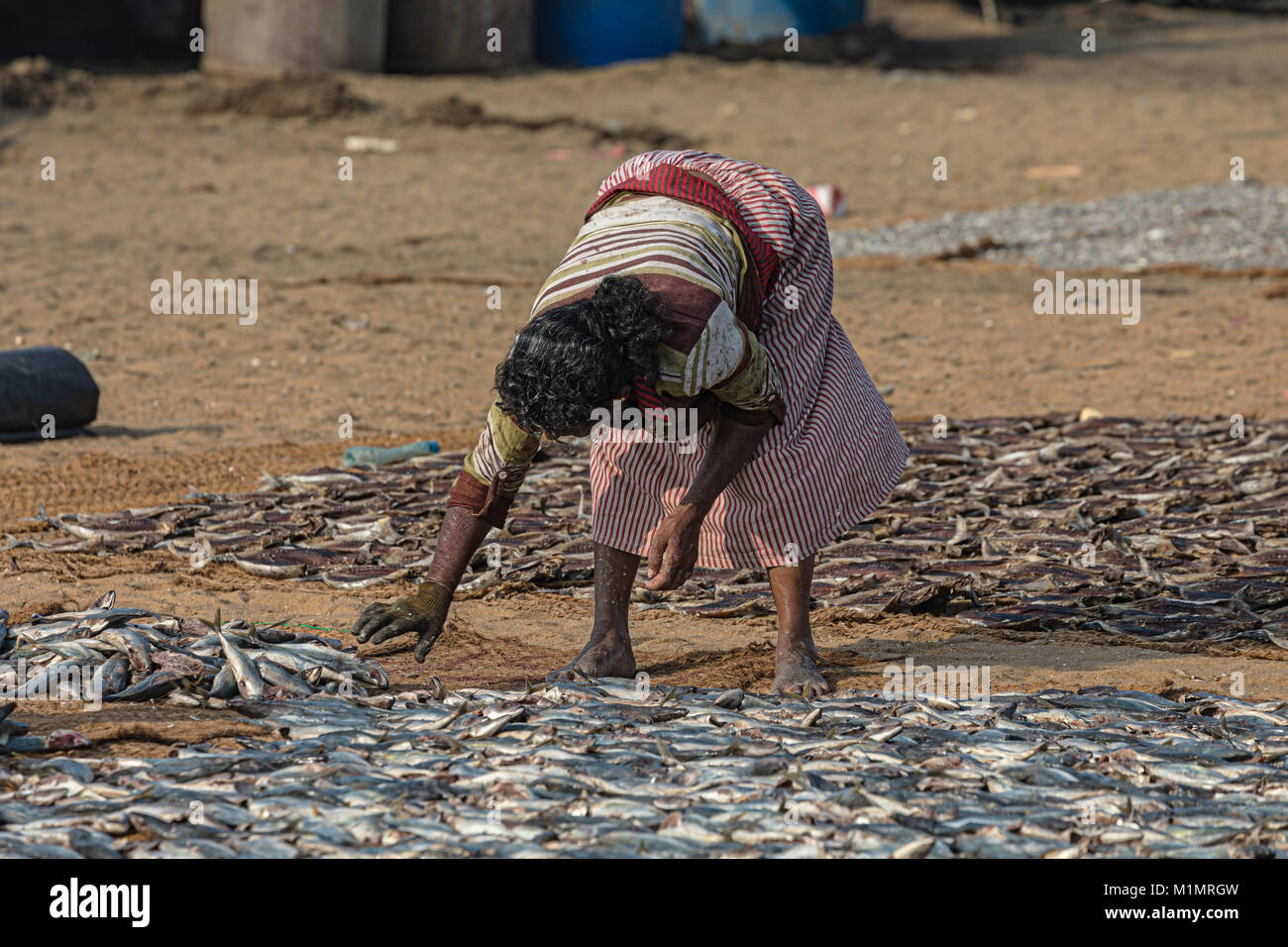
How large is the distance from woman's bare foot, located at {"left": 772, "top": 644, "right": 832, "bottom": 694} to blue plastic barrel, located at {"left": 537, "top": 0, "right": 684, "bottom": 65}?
14.0m

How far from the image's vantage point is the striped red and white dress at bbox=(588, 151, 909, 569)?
11.8 ft

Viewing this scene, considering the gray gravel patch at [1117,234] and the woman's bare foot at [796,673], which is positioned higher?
the gray gravel patch at [1117,234]

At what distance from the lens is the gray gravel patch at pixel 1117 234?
35.7ft

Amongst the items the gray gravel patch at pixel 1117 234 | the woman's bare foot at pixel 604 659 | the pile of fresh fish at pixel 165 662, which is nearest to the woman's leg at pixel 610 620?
the woman's bare foot at pixel 604 659

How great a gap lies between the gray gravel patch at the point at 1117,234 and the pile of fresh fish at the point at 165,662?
8.04m

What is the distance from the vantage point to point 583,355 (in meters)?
2.96

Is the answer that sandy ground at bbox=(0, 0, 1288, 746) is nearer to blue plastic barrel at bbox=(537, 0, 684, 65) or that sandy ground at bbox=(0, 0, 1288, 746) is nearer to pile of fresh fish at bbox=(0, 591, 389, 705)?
pile of fresh fish at bbox=(0, 591, 389, 705)

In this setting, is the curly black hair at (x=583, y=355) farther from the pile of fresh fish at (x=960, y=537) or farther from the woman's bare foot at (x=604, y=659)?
the pile of fresh fish at (x=960, y=537)

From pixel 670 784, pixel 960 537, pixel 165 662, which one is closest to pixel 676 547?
pixel 670 784

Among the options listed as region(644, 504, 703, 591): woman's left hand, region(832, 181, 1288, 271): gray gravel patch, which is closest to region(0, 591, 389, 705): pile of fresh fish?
region(644, 504, 703, 591): woman's left hand

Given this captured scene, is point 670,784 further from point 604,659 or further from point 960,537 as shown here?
point 960,537

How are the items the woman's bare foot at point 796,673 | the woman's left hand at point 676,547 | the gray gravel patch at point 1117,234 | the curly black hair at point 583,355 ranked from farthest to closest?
1. the gray gravel patch at point 1117,234
2. the woman's bare foot at point 796,673
3. the woman's left hand at point 676,547
4. the curly black hair at point 583,355
